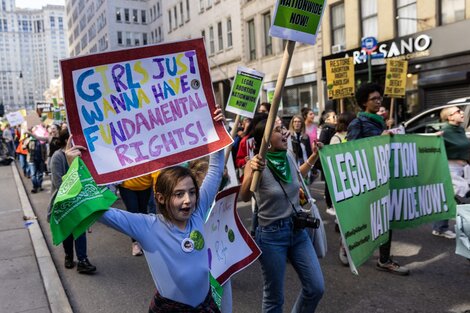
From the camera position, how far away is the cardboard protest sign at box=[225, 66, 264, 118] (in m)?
6.20

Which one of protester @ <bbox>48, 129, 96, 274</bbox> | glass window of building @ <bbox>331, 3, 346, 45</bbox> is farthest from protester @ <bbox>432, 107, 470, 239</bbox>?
glass window of building @ <bbox>331, 3, 346, 45</bbox>

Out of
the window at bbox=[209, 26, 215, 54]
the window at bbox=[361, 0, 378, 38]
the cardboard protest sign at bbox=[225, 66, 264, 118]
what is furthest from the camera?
the window at bbox=[209, 26, 215, 54]

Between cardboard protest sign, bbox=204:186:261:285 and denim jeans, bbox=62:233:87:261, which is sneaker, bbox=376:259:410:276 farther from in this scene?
denim jeans, bbox=62:233:87:261

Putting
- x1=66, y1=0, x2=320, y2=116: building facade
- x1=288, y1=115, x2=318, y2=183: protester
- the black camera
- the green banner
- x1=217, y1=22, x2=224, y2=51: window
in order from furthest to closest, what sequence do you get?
1. x1=217, y1=22, x2=224, y2=51: window
2. x1=66, y1=0, x2=320, y2=116: building facade
3. x1=288, y1=115, x2=318, y2=183: protester
4. the black camera
5. the green banner

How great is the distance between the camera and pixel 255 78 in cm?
648

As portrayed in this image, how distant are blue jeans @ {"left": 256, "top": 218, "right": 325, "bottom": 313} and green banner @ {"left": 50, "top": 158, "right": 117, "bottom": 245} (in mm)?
1379

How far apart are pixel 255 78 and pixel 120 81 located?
3.87 m

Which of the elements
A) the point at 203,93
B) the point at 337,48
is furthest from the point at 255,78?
the point at 337,48

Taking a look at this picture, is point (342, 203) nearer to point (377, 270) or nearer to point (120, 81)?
point (377, 270)

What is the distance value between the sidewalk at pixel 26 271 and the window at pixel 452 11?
50.1 feet

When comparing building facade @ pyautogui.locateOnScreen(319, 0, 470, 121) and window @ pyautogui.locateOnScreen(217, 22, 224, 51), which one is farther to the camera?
window @ pyautogui.locateOnScreen(217, 22, 224, 51)

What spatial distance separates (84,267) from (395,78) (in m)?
7.32

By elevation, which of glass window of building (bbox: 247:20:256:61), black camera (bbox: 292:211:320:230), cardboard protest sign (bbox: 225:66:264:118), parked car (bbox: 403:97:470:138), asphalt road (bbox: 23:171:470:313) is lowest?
asphalt road (bbox: 23:171:470:313)

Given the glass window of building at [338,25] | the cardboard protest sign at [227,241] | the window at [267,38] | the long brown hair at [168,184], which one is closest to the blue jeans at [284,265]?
the cardboard protest sign at [227,241]
